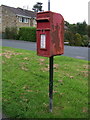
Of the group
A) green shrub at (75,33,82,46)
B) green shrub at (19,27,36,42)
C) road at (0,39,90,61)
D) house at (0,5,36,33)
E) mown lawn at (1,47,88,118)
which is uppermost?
house at (0,5,36,33)

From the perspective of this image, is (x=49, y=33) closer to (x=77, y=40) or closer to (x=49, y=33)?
(x=49, y=33)

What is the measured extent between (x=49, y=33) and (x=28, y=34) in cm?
2411

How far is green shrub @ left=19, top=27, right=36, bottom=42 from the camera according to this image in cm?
2594

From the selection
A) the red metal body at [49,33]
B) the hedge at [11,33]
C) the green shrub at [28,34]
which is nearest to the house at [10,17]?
the hedge at [11,33]

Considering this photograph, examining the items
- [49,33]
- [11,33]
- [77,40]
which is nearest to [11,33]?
[11,33]

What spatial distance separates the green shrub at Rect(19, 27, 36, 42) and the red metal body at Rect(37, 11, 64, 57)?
75.1ft

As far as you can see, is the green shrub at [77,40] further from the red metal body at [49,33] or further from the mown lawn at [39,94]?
the red metal body at [49,33]

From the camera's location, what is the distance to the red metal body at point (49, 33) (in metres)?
2.87

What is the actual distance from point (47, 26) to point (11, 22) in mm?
35376

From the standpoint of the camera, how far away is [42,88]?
4551 millimetres

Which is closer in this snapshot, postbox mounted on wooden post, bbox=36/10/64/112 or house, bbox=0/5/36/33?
postbox mounted on wooden post, bbox=36/10/64/112

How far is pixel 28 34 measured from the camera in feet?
87.4

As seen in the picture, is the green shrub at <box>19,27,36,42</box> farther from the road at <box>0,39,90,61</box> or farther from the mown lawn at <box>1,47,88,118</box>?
the mown lawn at <box>1,47,88,118</box>

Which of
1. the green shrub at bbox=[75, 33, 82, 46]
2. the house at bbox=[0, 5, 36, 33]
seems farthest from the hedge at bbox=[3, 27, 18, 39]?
the green shrub at bbox=[75, 33, 82, 46]
